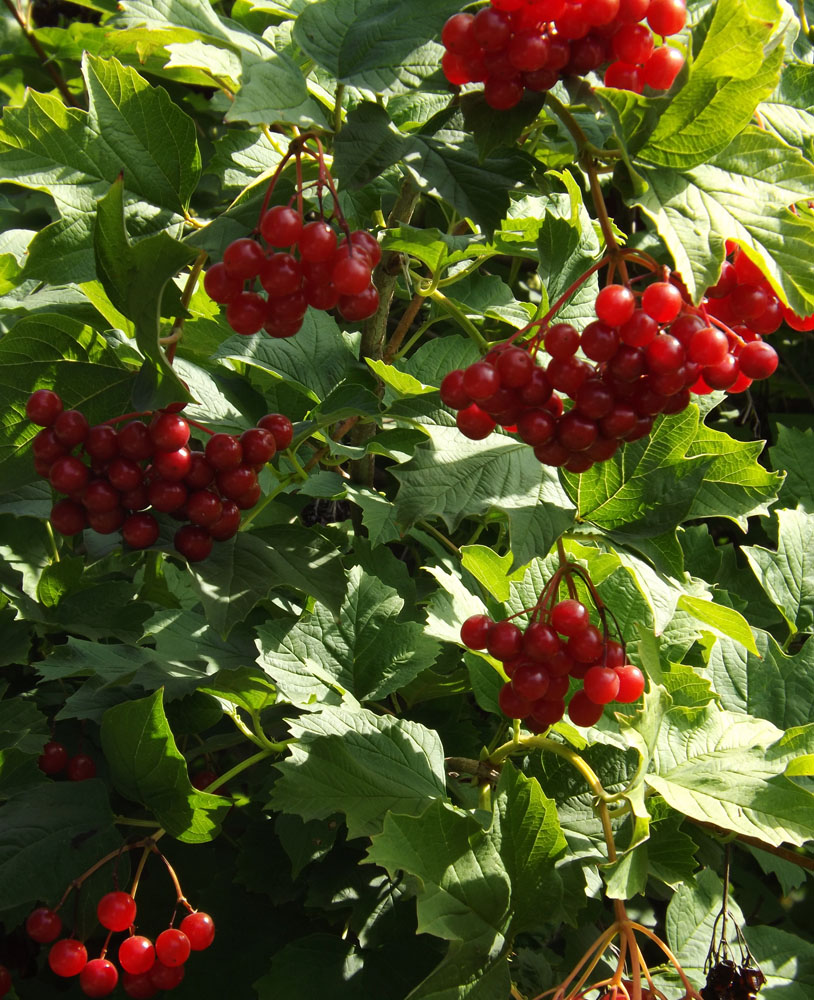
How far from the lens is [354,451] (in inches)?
50.3

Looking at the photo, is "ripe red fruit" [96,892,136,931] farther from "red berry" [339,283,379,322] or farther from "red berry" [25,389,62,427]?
"red berry" [339,283,379,322]

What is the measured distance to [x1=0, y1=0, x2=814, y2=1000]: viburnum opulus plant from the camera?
2.96 ft

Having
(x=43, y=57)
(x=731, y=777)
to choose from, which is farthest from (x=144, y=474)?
(x=43, y=57)

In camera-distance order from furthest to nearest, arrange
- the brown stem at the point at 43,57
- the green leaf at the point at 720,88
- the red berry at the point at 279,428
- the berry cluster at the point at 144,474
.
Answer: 1. the brown stem at the point at 43,57
2. the red berry at the point at 279,428
3. the berry cluster at the point at 144,474
4. the green leaf at the point at 720,88

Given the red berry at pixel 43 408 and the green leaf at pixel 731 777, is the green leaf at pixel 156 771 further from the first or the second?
the green leaf at pixel 731 777

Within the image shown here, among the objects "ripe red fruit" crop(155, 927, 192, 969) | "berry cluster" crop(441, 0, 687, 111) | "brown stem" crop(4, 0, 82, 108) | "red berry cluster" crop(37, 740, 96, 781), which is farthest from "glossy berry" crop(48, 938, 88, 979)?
"brown stem" crop(4, 0, 82, 108)

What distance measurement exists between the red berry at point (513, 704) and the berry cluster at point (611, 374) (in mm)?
299

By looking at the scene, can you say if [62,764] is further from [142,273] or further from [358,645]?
[142,273]

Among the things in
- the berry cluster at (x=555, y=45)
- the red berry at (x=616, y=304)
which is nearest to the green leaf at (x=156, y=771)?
the red berry at (x=616, y=304)

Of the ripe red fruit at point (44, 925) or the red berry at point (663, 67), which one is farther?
the ripe red fruit at point (44, 925)

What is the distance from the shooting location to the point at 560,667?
109 cm

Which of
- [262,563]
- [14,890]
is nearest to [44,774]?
[14,890]

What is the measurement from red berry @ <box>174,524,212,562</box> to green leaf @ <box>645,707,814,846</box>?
0.58 m

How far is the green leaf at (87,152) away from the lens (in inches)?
45.3
